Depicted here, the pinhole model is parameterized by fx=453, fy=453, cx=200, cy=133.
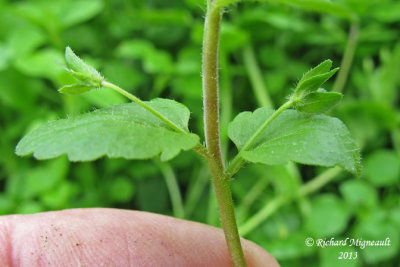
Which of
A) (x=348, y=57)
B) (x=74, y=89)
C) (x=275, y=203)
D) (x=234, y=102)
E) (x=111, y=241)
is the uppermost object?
(x=348, y=57)

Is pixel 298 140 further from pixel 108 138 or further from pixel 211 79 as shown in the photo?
pixel 108 138

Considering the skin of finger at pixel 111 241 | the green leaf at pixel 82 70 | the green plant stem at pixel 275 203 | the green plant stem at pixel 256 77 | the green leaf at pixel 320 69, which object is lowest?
the skin of finger at pixel 111 241

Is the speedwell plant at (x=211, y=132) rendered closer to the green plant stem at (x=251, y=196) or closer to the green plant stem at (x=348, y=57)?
the green plant stem at (x=251, y=196)

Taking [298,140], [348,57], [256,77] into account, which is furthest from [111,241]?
[348,57]

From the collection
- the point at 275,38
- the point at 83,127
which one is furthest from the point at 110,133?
the point at 275,38
